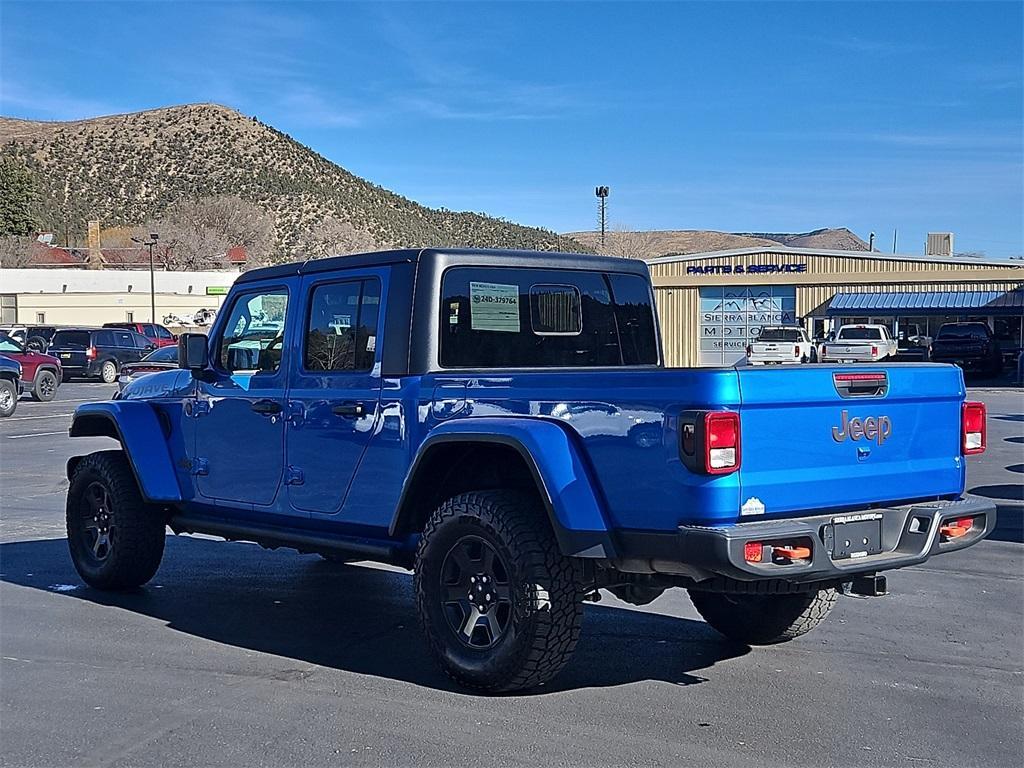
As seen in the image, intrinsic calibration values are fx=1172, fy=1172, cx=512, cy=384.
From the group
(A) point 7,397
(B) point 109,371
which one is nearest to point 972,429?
(A) point 7,397

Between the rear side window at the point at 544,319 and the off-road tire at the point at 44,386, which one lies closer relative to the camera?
the rear side window at the point at 544,319

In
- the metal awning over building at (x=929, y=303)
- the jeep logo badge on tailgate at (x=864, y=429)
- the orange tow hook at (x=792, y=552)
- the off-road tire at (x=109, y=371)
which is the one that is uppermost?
the metal awning over building at (x=929, y=303)

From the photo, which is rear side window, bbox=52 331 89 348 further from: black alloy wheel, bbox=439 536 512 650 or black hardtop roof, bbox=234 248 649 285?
black alloy wheel, bbox=439 536 512 650

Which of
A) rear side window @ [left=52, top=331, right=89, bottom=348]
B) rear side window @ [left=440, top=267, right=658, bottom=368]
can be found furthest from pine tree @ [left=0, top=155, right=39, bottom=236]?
rear side window @ [left=440, top=267, right=658, bottom=368]

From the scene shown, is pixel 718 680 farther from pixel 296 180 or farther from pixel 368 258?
pixel 296 180

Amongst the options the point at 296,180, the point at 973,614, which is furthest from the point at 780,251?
the point at 296,180

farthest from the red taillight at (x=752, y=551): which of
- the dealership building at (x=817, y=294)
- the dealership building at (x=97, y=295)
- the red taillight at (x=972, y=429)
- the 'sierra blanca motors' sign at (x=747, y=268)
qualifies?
the dealership building at (x=97, y=295)

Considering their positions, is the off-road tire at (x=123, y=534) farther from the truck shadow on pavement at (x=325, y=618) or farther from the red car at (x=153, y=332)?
the red car at (x=153, y=332)

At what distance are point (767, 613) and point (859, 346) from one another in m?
30.5

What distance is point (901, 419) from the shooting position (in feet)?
17.8

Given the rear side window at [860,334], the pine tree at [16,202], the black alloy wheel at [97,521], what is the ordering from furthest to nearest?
1. the pine tree at [16,202]
2. the rear side window at [860,334]
3. the black alloy wheel at [97,521]

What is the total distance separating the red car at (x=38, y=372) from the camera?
1099 inches

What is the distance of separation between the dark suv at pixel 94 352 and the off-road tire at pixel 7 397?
43.7ft

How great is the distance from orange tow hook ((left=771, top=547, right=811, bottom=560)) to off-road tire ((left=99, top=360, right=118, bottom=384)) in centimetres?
3500
